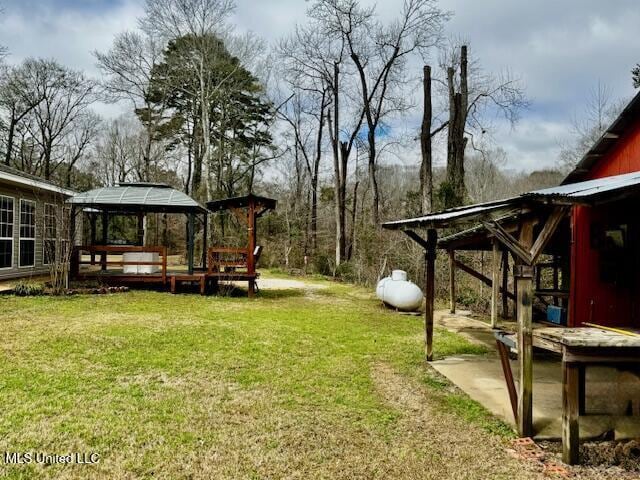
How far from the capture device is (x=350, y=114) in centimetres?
2269

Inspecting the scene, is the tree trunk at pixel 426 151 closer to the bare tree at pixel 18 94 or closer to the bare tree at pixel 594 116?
the bare tree at pixel 594 116

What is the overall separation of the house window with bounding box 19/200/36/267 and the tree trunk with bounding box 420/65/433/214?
12368mm

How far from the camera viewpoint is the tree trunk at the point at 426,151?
15.2 meters

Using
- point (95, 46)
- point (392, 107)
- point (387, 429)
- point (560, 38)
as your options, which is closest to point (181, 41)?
point (95, 46)

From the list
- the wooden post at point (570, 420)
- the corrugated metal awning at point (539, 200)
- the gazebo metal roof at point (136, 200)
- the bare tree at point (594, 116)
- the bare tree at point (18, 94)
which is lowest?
the wooden post at point (570, 420)

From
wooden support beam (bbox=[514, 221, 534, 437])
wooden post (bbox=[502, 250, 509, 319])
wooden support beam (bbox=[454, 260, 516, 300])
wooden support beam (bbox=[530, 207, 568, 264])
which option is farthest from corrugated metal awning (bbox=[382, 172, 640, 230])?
wooden post (bbox=[502, 250, 509, 319])

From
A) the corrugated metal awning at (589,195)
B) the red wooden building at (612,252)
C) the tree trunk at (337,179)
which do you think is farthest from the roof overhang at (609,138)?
the tree trunk at (337,179)

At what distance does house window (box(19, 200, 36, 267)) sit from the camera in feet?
41.2

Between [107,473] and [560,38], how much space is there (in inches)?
658

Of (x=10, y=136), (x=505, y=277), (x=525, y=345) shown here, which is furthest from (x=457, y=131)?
Answer: (x=10, y=136)

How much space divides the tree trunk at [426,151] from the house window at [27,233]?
12368 mm

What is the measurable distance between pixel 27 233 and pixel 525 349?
13.8 metres

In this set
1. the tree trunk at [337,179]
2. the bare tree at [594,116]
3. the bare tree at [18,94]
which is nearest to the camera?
the tree trunk at [337,179]

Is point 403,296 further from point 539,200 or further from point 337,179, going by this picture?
point 337,179
